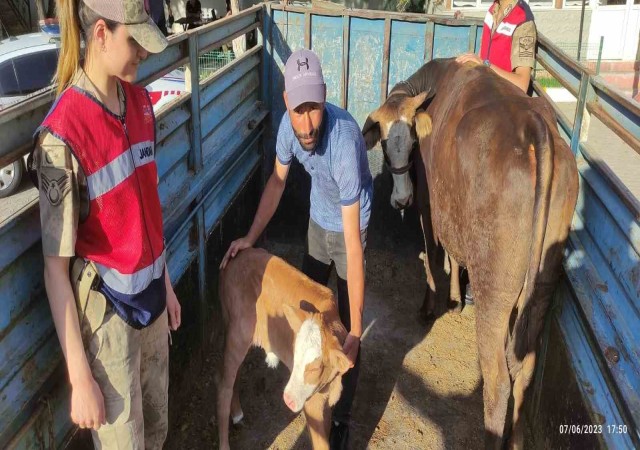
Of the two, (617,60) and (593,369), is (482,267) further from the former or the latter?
(617,60)

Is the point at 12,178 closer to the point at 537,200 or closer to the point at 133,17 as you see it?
the point at 133,17

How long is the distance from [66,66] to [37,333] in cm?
101

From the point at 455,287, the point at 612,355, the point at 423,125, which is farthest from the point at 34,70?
the point at 612,355

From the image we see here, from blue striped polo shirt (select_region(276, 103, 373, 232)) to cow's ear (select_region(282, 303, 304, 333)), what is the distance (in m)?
0.63

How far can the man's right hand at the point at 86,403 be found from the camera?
6.42ft

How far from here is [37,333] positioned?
7.47ft

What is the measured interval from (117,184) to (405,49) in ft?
15.6

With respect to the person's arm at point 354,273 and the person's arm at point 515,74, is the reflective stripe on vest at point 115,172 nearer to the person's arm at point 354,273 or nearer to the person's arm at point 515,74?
the person's arm at point 354,273

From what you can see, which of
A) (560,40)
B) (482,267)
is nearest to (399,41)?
(482,267)

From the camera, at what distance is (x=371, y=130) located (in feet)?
17.8

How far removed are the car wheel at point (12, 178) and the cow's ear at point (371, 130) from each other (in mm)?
3082

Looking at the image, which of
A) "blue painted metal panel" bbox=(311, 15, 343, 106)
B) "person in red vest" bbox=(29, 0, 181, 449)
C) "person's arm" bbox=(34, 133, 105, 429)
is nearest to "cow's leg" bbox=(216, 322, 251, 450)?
"person in red vest" bbox=(29, 0, 181, 449)
